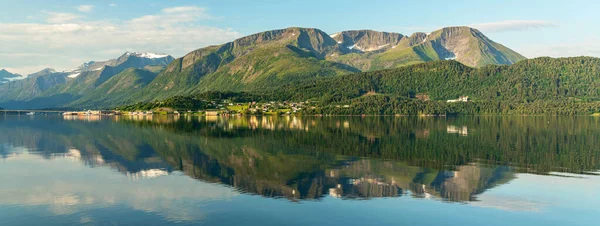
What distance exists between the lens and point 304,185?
58.9 metres

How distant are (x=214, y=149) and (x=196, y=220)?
179 ft

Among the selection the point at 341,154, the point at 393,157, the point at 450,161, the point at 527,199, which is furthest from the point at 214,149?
the point at 527,199

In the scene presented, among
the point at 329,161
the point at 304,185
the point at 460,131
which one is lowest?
the point at 304,185

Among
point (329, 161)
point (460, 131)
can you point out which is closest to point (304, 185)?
point (329, 161)

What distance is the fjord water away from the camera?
4494 centimetres

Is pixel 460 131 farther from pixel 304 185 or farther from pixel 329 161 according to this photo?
pixel 304 185

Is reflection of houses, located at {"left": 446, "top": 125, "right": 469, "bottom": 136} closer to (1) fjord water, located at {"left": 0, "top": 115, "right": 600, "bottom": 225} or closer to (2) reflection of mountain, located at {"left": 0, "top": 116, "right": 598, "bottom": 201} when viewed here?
(2) reflection of mountain, located at {"left": 0, "top": 116, "right": 598, "bottom": 201}

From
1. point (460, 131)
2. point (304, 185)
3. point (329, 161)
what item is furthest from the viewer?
point (460, 131)

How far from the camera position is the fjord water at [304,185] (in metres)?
44.9

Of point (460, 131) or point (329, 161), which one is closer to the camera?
point (329, 161)

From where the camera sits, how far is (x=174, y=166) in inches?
2985

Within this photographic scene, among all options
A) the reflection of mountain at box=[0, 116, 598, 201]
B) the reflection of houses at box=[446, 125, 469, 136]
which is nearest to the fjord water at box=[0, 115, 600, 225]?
the reflection of mountain at box=[0, 116, 598, 201]

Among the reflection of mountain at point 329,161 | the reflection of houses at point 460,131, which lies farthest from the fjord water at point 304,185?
the reflection of houses at point 460,131

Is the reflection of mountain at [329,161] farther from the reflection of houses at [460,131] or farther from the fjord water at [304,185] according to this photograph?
the reflection of houses at [460,131]
